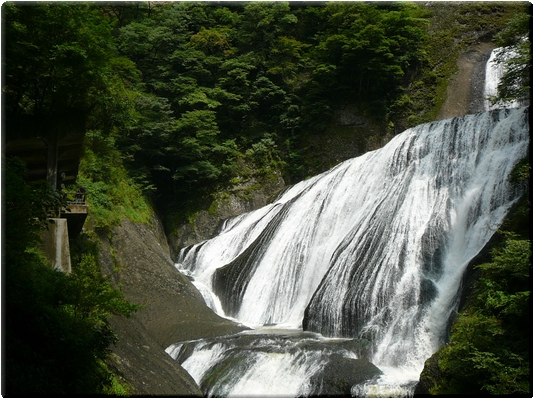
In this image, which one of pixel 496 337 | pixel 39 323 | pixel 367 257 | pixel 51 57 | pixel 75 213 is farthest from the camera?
pixel 367 257

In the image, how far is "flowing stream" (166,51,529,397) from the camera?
488 inches

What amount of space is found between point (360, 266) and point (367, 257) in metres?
0.37

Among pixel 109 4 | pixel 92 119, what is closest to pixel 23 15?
pixel 92 119

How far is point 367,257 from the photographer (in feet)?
51.3

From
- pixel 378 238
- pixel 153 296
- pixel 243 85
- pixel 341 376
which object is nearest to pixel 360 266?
pixel 378 238

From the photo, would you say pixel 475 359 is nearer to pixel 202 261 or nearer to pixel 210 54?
pixel 202 261

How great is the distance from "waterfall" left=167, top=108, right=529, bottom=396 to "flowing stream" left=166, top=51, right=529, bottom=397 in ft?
0.12

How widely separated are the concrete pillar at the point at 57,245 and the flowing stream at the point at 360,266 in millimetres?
3971

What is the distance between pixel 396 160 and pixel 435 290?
720 cm

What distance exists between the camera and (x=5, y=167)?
8.34 meters

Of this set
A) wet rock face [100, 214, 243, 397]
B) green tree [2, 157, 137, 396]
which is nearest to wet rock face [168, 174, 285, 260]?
wet rock face [100, 214, 243, 397]

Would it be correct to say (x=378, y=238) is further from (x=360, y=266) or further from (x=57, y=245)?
(x=57, y=245)

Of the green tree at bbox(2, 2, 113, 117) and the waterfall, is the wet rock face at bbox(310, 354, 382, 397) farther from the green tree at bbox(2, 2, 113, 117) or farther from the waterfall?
the green tree at bbox(2, 2, 113, 117)

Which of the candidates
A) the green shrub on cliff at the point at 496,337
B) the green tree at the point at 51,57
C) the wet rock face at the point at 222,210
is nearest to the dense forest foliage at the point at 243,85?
the wet rock face at the point at 222,210
